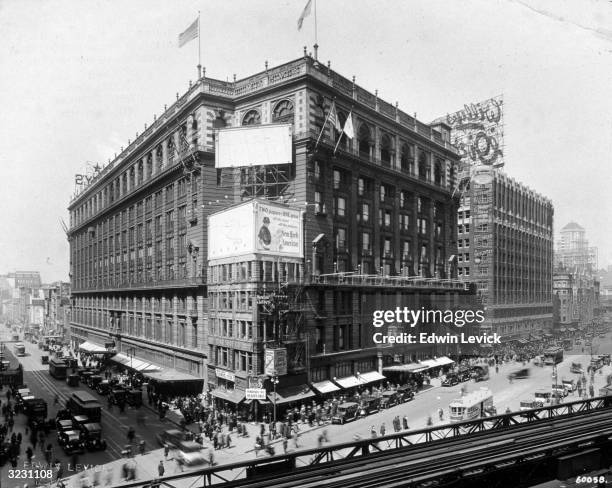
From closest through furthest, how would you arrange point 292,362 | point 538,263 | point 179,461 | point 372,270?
1. point 179,461
2. point 292,362
3. point 372,270
4. point 538,263

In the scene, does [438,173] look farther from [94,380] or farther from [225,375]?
[94,380]

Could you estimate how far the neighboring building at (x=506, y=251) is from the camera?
81.8m

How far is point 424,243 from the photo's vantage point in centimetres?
6750

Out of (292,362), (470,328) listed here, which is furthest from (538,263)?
(292,362)

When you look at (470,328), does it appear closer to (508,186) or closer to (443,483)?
(508,186)

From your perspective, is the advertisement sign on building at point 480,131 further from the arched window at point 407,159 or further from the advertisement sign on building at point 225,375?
the advertisement sign on building at point 225,375

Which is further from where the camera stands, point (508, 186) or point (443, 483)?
point (508, 186)

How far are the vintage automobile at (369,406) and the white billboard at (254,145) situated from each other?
22.5m

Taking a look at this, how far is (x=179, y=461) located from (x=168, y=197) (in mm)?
37935

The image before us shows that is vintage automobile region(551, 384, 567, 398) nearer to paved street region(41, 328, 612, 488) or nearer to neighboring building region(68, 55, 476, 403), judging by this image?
paved street region(41, 328, 612, 488)

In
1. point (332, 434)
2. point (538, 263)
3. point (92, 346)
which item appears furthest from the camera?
point (538, 263)

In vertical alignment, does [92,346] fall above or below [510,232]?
below

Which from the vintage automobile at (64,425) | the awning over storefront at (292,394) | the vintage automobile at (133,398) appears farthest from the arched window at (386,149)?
the vintage automobile at (64,425)

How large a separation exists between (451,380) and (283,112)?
33.7 meters
